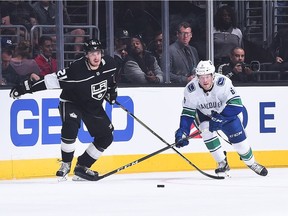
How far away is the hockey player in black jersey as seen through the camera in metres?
10.4

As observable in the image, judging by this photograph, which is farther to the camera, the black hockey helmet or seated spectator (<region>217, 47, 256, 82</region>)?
seated spectator (<region>217, 47, 256, 82</region>)

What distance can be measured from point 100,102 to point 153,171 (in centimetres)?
123

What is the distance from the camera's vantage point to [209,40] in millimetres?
11758

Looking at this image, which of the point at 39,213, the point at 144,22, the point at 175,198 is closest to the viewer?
the point at 39,213

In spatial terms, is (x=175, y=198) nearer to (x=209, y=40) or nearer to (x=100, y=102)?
(x=100, y=102)

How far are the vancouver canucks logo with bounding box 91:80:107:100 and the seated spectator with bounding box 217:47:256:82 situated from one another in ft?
5.80

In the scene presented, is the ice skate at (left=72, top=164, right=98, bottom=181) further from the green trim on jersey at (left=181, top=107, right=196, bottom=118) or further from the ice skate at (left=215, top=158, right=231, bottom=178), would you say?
the ice skate at (left=215, top=158, right=231, bottom=178)

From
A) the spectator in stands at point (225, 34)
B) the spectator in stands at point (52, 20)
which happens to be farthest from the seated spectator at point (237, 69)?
the spectator in stands at point (52, 20)

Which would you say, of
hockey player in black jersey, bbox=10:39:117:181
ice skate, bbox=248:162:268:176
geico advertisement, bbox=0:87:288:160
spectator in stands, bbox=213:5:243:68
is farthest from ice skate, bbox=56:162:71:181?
spectator in stands, bbox=213:5:243:68

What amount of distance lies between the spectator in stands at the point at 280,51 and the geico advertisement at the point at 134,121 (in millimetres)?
226

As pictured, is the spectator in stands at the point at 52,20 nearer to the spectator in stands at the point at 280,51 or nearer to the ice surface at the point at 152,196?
the ice surface at the point at 152,196

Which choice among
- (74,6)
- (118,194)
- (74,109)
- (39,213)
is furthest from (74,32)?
(39,213)

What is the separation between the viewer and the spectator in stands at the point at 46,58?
36.1ft

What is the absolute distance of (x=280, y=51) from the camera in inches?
473
